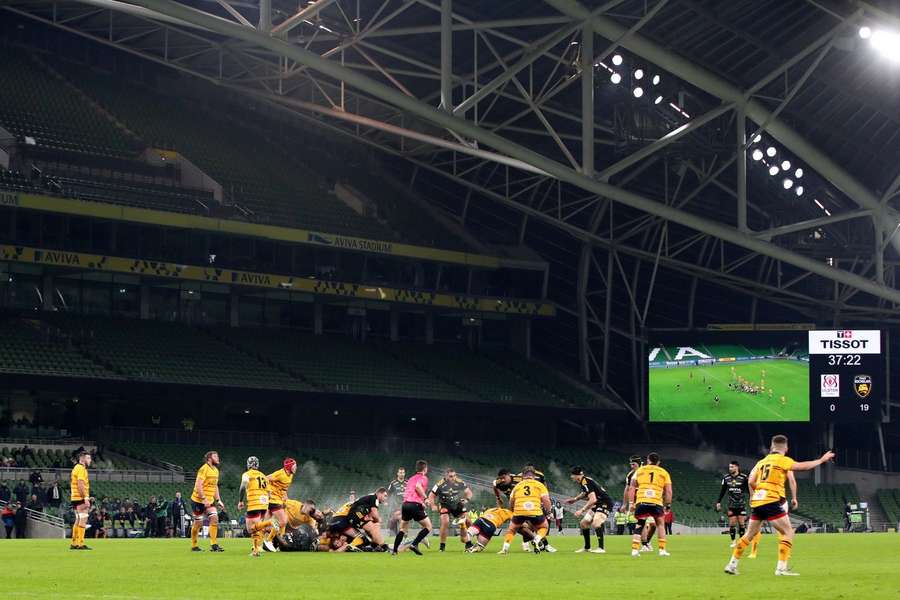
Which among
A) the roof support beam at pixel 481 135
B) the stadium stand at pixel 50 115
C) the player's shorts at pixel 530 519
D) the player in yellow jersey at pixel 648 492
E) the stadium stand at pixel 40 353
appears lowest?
the player's shorts at pixel 530 519

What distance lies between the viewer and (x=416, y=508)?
96.5 feet

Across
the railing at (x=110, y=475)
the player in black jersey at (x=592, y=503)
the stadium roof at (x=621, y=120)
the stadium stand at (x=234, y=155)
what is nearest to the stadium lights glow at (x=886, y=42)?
the stadium roof at (x=621, y=120)

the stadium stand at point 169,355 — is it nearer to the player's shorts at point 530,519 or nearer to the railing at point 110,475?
the railing at point 110,475

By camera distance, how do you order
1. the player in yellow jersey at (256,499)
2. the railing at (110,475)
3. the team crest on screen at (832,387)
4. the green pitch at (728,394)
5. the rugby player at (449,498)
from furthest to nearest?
the green pitch at (728,394) → the team crest on screen at (832,387) → the railing at (110,475) → the rugby player at (449,498) → the player in yellow jersey at (256,499)

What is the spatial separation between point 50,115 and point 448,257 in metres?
18.4

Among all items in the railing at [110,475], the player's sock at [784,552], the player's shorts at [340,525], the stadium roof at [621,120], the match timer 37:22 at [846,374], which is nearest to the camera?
the player's sock at [784,552]

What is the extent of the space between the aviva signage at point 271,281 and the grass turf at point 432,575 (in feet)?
93.3

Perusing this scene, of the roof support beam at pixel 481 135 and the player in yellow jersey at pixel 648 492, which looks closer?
the player in yellow jersey at pixel 648 492

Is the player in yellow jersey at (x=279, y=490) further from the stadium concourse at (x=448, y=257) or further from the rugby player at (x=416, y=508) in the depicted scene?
the stadium concourse at (x=448, y=257)

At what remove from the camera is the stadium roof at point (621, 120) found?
156ft

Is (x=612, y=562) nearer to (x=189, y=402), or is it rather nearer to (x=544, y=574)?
(x=544, y=574)

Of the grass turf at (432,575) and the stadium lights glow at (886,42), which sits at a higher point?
the stadium lights glow at (886,42)

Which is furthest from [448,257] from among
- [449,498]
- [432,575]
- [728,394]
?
[432,575]

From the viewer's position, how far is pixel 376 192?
73375mm
